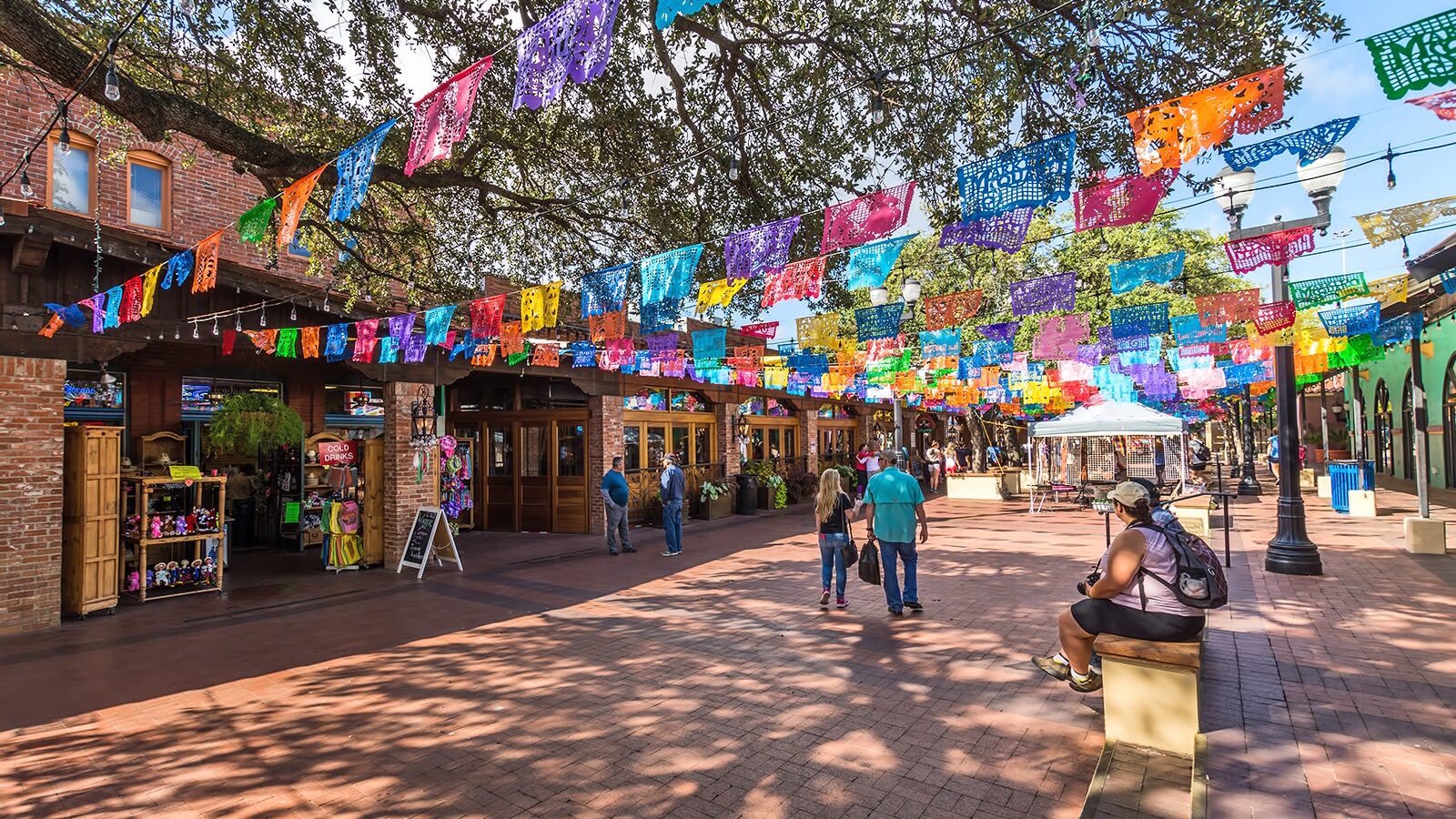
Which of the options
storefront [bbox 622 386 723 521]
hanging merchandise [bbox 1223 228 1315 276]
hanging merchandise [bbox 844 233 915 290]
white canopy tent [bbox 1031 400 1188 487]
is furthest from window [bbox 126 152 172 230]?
white canopy tent [bbox 1031 400 1188 487]

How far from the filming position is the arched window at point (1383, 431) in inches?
957

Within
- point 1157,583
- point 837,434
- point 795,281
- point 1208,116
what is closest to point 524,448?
point 795,281

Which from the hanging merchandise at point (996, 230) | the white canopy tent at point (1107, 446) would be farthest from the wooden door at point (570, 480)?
the white canopy tent at point (1107, 446)

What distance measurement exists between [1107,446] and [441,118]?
106 ft

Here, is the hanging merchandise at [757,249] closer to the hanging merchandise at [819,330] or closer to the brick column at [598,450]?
the hanging merchandise at [819,330]

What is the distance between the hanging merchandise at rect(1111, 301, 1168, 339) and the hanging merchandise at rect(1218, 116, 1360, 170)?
6.11 meters

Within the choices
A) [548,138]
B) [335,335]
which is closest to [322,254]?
[335,335]

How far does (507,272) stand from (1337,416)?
35.5 m

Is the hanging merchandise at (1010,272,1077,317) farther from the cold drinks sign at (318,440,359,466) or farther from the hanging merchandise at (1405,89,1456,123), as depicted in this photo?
the cold drinks sign at (318,440,359,466)

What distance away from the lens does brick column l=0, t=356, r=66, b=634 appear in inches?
294

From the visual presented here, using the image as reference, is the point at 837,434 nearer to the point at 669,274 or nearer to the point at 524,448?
the point at 524,448

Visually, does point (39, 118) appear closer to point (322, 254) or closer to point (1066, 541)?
point (322, 254)

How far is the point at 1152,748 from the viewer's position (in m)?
4.09

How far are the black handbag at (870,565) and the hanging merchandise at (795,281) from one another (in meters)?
3.11
